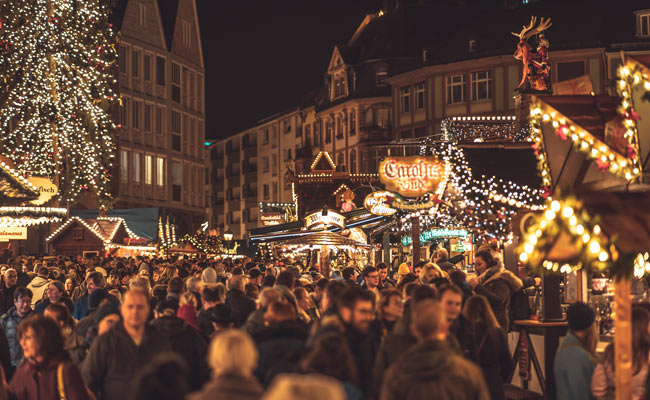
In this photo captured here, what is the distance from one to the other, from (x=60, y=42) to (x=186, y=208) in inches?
1058

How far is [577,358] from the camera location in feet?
28.7

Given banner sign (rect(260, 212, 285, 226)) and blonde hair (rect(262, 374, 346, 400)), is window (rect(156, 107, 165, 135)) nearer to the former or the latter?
banner sign (rect(260, 212, 285, 226))

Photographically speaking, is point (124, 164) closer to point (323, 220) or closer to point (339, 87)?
point (339, 87)

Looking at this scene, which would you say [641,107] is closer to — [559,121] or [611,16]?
[559,121]

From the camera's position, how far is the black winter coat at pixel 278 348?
24.5 feet

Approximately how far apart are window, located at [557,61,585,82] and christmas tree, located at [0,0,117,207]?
76.4 ft

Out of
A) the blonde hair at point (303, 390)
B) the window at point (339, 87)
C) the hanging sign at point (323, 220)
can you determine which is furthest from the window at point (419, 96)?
the blonde hair at point (303, 390)

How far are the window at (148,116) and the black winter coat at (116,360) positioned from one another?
52.2 meters

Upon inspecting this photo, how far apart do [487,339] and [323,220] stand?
19.4 metres

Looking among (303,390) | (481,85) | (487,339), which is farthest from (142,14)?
(303,390)

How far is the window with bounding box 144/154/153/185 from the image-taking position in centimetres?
5981

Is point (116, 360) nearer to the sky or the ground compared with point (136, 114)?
nearer to the ground

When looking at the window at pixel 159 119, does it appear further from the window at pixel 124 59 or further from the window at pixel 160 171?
the window at pixel 124 59

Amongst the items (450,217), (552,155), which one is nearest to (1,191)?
(450,217)
